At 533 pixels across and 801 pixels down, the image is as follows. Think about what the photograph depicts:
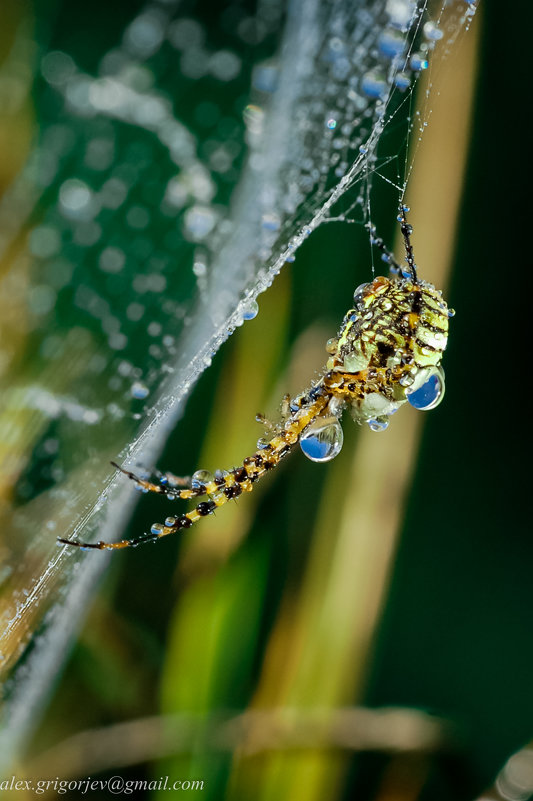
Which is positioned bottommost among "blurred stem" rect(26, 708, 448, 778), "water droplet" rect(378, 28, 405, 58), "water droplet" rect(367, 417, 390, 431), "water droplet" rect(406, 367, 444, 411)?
"blurred stem" rect(26, 708, 448, 778)

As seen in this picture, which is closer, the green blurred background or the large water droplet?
the large water droplet

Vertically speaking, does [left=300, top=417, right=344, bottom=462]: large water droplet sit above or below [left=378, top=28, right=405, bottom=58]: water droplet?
below

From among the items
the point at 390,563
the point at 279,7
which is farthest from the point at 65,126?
the point at 390,563

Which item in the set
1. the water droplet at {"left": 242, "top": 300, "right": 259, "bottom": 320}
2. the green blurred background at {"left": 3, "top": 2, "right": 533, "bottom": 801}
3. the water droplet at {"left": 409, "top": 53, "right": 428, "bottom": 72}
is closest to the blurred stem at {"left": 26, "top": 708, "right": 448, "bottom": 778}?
the green blurred background at {"left": 3, "top": 2, "right": 533, "bottom": 801}

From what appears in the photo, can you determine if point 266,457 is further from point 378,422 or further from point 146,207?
point 146,207

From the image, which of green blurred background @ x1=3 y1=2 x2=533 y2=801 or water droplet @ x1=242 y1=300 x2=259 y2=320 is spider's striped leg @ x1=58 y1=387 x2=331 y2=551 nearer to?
water droplet @ x1=242 y1=300 x2=259 y2=320

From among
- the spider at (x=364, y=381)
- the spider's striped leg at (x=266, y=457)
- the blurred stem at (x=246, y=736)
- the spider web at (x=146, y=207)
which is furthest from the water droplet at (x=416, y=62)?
the blurred stem at (x=246, y=736)

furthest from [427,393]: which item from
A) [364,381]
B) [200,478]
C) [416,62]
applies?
[416,62]
